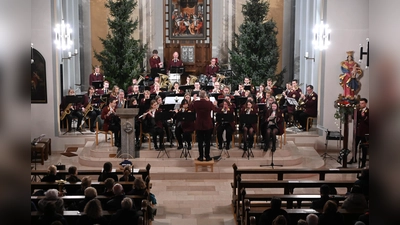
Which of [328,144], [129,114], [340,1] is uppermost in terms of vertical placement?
[340,1]

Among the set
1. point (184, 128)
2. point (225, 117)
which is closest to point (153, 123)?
point (184, 128)

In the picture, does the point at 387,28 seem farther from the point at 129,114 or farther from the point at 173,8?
the point at 173,8

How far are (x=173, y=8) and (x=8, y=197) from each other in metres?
21.8

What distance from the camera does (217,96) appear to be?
622 inches

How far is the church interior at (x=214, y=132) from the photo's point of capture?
10.4 m

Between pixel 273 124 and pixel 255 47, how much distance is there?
724 cm

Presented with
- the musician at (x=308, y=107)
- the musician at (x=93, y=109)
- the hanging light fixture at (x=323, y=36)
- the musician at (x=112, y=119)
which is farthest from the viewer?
the musician at (x=93, y=109)

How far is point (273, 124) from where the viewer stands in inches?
556

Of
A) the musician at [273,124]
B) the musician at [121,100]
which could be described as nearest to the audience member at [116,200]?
the musician at [273,124]

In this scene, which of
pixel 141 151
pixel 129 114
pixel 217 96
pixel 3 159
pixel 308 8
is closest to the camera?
pixel 3 159

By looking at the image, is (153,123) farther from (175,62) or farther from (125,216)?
(125,216)

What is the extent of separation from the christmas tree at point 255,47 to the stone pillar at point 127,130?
8068 millimetres

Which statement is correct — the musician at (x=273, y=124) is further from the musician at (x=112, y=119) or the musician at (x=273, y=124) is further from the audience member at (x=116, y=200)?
the audience member at (x=116, y=200)

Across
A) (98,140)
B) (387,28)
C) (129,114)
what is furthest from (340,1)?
(387,28)
